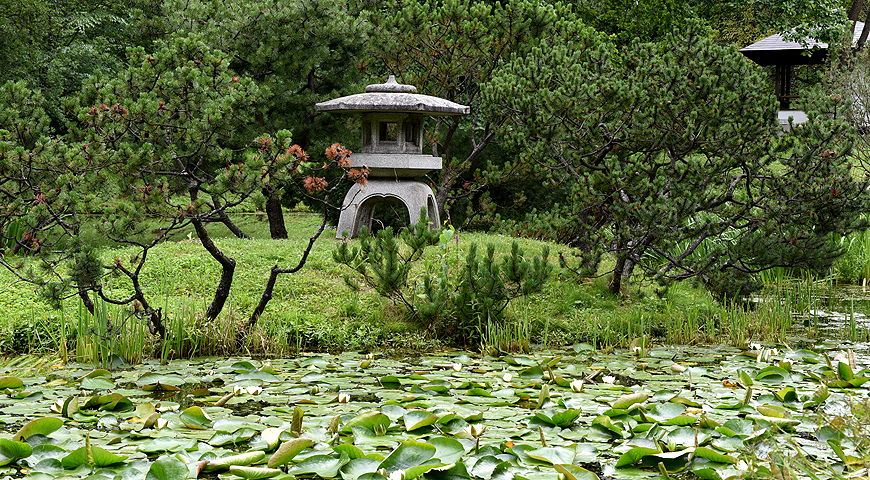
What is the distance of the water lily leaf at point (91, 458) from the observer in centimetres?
313

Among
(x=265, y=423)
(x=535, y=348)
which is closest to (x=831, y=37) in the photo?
(x=535, y=348)

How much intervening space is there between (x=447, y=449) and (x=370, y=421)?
0.50 meters

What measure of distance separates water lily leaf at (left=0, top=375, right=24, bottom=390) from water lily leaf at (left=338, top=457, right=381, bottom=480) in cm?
229

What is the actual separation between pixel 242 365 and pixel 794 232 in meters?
4.65

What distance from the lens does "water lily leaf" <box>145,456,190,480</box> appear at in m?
2.98

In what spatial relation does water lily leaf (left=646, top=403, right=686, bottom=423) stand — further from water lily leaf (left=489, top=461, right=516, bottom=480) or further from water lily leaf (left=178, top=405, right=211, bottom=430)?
water lily leaf (left=178, top=405, right=211, bottom=430)

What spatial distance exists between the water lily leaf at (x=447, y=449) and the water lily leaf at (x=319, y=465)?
35cm

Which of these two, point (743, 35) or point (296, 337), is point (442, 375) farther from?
point (743, 35)

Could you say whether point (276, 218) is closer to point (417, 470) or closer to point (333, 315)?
point (333, 315)

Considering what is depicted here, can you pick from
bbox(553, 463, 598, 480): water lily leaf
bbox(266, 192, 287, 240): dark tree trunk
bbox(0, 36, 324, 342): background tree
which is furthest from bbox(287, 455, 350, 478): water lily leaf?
bbox(266, 192, 287, 240): dark tree trunk

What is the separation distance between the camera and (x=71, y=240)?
5344 millimetres

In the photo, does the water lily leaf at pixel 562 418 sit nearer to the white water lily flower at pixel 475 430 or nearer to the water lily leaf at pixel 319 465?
the white water lily flower at pixel 475 430

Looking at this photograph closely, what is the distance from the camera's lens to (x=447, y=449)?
328 cm

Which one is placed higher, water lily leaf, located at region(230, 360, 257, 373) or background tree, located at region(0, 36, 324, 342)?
background tree, located at region(0, 36, 324, 342)
